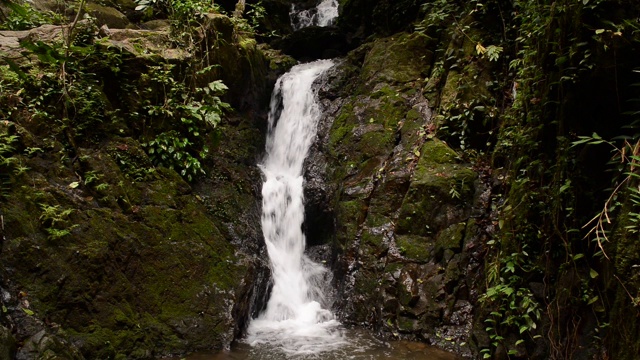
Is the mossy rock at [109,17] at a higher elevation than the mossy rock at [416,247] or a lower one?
higher

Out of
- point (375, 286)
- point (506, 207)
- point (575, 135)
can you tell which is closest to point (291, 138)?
point (375, 286)

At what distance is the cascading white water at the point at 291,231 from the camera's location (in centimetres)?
654

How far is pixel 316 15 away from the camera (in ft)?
51.4

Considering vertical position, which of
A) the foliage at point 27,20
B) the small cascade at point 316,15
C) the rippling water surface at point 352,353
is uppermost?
the small cascade at point 316,15

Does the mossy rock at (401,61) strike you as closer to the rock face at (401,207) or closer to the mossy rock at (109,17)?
the rock face at (401,207)

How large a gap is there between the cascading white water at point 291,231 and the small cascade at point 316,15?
376 centimetres

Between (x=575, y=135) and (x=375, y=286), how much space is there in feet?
12.3

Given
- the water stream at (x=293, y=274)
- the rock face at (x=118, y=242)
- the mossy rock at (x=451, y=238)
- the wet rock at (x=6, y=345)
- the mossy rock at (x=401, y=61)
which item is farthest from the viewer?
the mossy rock at (x=401, y=61)

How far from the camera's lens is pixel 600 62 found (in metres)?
4.04

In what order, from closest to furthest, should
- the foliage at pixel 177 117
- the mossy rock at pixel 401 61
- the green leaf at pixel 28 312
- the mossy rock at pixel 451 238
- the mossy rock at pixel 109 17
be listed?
1. the green leaf at pixel 28 312
2. the mossy rock at pixel 451 238
3. the foliage at pixel 177 117
4. the mossy rock at pixel 109 17
5. the mossy rock at pixel 401 61


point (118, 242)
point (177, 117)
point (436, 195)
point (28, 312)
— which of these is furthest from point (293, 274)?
point (28, 312)

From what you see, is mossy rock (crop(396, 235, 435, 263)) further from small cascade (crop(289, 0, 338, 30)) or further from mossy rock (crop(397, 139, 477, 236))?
small cascade (crop(289, 0, 338, 30))

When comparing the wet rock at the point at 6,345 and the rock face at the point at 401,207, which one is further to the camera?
the rock face at the point at 401,207

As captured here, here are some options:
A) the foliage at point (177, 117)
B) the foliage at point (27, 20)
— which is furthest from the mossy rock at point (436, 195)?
the foliage at point (27, 20)
